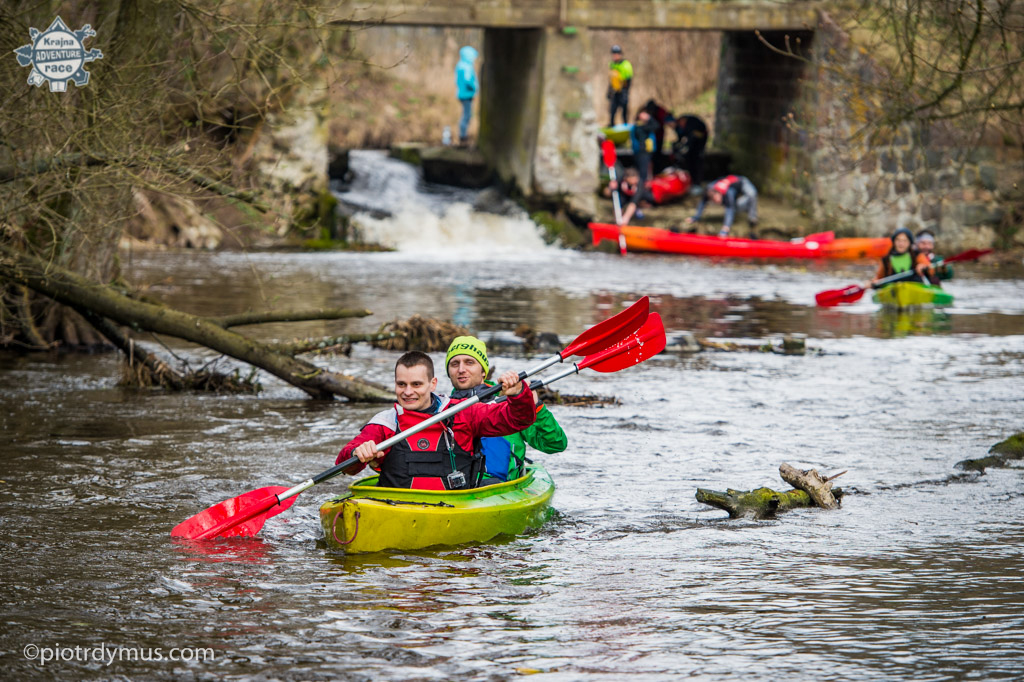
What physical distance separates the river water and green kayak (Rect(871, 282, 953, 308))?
2664 mm

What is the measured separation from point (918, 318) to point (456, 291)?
5319 mm

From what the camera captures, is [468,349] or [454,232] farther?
[454,232]

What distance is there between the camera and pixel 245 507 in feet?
19.9

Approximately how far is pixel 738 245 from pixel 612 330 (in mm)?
12744

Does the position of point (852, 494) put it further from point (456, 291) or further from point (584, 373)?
point (456, 291)

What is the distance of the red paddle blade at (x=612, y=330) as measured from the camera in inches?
266

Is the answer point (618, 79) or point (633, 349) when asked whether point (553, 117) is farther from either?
point (633, 349)

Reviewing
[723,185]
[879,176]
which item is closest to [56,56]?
[723,185]

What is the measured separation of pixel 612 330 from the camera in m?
6.82

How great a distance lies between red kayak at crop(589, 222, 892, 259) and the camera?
18922mm

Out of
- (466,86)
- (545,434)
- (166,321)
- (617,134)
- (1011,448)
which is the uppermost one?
(466,86)

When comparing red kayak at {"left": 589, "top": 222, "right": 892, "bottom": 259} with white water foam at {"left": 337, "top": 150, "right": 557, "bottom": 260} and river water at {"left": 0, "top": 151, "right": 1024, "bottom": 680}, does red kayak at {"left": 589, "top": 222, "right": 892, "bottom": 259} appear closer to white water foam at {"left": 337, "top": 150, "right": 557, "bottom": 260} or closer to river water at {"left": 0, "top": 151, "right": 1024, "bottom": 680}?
white water foam at {"left": 337, "top": 150, "right": 557, "bottom": 260}

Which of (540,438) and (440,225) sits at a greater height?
(440,225)

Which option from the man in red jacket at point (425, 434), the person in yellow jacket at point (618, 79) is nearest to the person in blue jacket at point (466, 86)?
the person in yellow jacket at point (618, 79)
